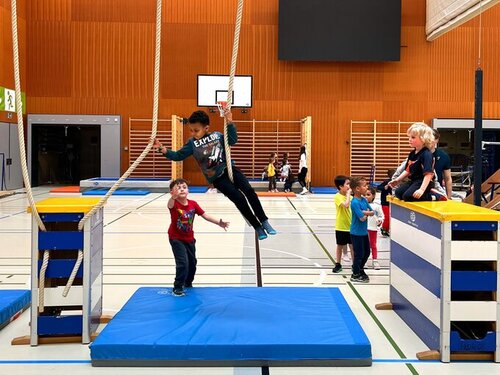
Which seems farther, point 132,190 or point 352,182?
point 132,190

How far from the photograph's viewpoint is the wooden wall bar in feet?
73.8

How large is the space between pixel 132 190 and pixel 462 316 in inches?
692

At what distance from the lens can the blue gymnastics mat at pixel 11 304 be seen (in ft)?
16.7

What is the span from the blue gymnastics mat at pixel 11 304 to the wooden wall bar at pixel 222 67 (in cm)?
1735

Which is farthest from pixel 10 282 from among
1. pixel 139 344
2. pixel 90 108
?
pixel 90 108

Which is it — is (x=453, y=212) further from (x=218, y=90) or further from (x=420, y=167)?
(x=218, y=90)

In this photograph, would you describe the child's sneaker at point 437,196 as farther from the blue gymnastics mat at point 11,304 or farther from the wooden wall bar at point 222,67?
the wooden wall bar at point 222,67

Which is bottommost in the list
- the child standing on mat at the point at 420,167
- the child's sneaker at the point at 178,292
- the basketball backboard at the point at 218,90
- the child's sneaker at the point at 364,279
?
the child's sneaker at the point at 364,279

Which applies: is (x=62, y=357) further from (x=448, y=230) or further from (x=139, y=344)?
(x=448, y=230)

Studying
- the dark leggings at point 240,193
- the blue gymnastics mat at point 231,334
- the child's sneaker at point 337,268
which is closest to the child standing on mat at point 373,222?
the child's sneaker at point 337,268

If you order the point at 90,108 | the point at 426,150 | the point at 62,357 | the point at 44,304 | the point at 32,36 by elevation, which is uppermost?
the point at 32,36

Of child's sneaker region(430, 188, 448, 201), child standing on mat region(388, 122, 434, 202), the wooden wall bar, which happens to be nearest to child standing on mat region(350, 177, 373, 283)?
child's sneaker region(430, 188, 448, 201)

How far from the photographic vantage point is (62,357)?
4.34m

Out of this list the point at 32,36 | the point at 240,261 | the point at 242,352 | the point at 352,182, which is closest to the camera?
the point at 242,352
